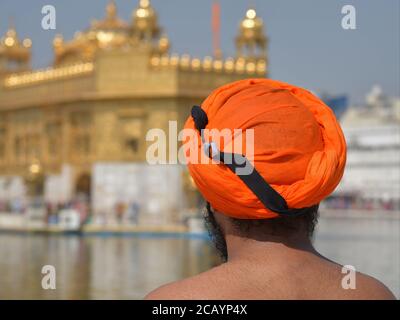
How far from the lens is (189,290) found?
1302 mm

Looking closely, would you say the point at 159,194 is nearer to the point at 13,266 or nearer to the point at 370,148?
the point at 13,266

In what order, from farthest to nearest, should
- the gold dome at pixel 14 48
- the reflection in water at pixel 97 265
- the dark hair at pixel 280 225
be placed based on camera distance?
the gold dome at pixel 14 48 → the reflection in water at pixel 97 265 → the dark hair at pixel 280 225

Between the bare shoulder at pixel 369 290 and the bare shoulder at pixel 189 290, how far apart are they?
0.21 meters

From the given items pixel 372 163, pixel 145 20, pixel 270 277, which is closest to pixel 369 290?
pixel 270 277

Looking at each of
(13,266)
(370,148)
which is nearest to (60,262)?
(13,266)

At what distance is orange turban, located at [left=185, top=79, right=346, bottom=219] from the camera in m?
1.34

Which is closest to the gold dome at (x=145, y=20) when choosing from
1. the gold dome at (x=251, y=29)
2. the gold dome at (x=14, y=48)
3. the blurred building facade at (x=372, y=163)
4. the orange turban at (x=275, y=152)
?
the gold dome at (x=251, y=29)

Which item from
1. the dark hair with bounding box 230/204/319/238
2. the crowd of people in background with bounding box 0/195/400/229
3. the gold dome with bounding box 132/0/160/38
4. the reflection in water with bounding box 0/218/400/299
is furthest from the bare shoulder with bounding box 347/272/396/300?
the gold dome with bounding box 132/0/160/38

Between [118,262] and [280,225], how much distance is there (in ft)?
35.5

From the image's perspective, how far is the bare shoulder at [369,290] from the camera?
136 cm

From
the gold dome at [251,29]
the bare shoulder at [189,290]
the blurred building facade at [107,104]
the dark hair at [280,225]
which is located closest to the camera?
the bare shoulder at [189,290]

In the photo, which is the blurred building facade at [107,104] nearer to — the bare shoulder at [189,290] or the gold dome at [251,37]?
the gold dome at [251,37]

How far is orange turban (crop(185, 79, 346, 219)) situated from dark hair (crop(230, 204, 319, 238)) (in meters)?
0.02
